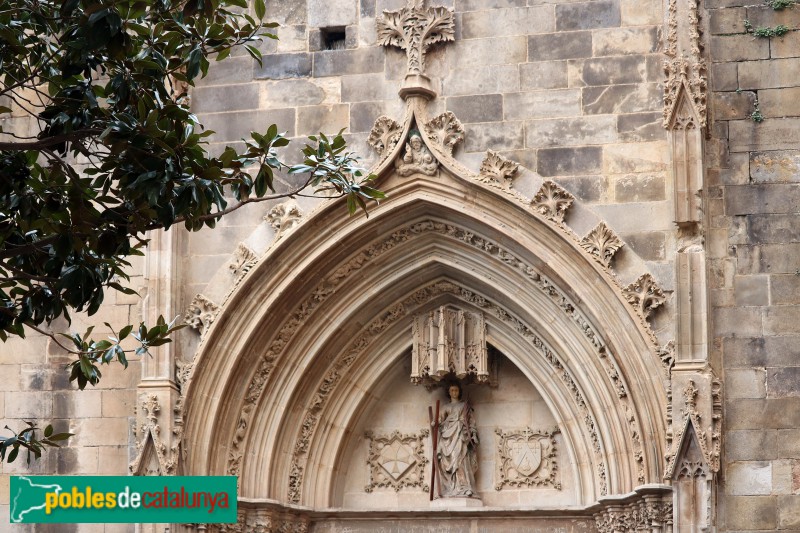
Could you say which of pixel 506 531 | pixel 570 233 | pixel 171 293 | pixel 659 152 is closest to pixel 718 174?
pixel 659 152

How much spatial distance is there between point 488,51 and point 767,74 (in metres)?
2.58

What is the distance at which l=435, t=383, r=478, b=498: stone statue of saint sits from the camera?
15242 millimetres

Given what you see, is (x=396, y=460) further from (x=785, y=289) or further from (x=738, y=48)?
(x=738, y=48)

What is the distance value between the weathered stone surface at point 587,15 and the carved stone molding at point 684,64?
0.65 metres

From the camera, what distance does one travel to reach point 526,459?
15.3 metres

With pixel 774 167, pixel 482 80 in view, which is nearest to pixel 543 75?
pixel 482 80

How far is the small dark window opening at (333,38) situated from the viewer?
1528cm

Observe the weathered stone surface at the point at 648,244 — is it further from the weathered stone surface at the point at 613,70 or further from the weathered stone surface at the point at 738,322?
the weathered stone surface at the point at 613,70

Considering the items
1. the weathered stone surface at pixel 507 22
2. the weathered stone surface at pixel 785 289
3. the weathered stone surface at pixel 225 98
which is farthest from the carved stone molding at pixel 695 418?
the weathered stone surface at pixel 225 98

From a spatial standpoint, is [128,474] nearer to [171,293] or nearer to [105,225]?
[171,293]

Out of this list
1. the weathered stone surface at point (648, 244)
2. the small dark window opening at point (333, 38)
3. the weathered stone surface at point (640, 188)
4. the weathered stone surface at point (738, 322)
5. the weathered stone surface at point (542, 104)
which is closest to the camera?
the weathered stone surface at point (738, 322)

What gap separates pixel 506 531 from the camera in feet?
49.5

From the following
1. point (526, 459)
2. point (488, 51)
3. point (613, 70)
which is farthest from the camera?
point (526, 459)

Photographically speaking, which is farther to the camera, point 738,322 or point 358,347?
point 358,347
